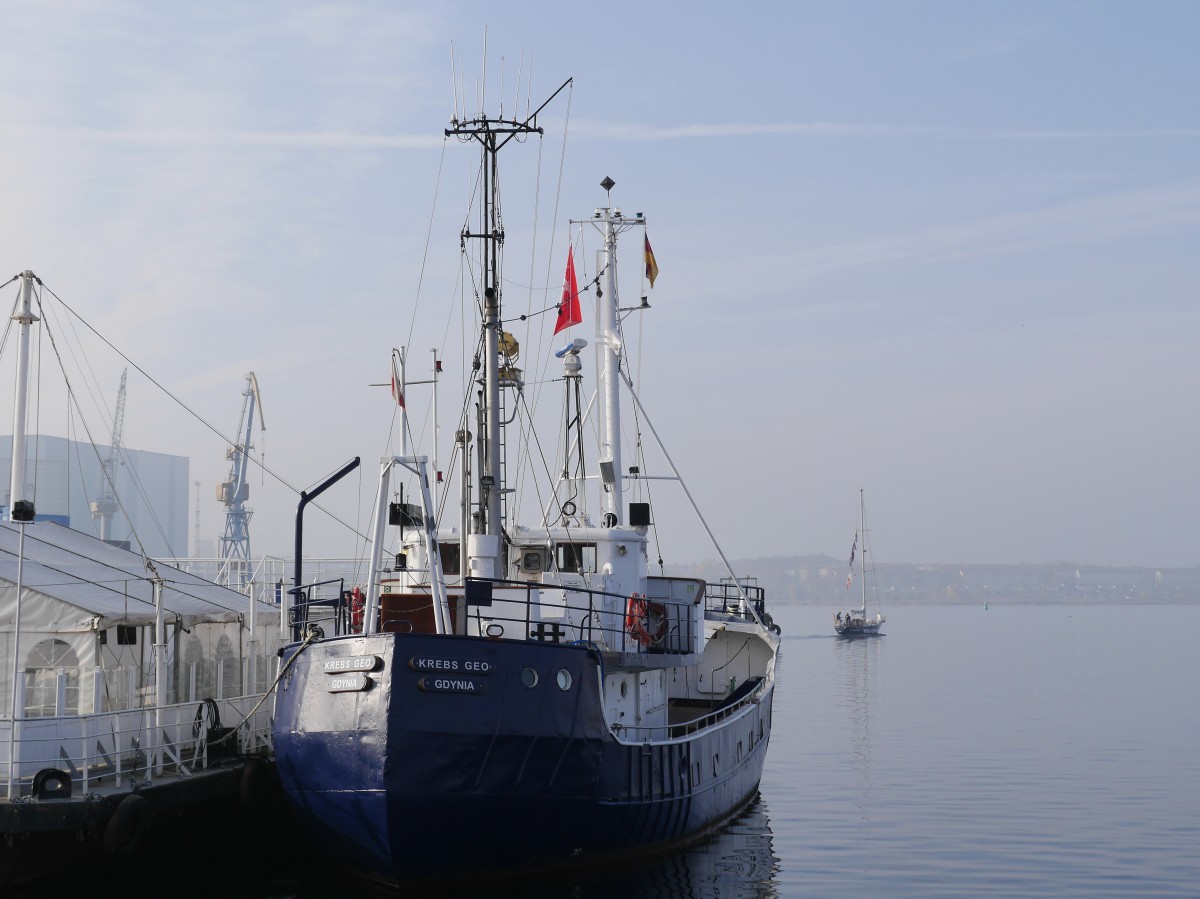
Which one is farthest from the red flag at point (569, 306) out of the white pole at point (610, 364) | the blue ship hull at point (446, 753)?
the blue ship hull at point (446, 753)

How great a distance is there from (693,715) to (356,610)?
39.2 ft

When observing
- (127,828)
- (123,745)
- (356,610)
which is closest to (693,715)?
(356,610)

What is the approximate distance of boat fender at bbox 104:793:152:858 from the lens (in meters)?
19.3

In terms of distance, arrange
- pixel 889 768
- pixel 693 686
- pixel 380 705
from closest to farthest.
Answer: pixel 380 705 → pixel 693 686 → pixel 889 768

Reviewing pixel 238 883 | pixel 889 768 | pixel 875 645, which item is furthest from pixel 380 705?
pixel 875 645

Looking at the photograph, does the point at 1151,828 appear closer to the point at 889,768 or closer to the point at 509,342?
the point at 889,768

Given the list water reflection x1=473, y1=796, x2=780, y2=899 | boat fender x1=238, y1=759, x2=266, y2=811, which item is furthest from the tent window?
water reflection x1=473, y1=796, x2=780, y2=899

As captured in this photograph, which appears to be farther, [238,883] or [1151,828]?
[1151,828]

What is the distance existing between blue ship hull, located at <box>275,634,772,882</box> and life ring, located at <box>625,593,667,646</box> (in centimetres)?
250

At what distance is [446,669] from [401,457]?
3.96 meters

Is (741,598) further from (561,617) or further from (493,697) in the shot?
(493,697)

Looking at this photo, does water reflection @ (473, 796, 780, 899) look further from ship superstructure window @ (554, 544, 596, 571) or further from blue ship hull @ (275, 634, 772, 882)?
ship superstructure window @ (554, 544, 596, 571)

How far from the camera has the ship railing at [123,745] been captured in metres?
19.5

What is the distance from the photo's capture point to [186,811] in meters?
21.5
